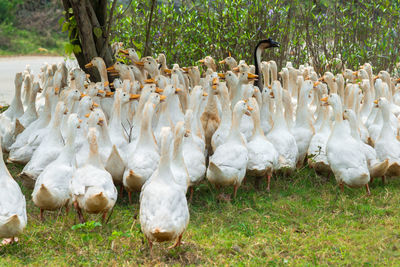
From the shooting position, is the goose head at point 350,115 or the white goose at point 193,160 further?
the goose head at point 350,115

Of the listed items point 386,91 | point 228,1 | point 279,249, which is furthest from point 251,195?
point 228,1

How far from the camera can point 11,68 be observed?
18.7m

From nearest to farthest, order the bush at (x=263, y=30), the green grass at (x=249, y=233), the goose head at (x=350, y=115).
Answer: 1. the green grass at (x=249, y=233)
2. the goose head at (x=350, y=115)
3. the bush at (x=263, y=30)

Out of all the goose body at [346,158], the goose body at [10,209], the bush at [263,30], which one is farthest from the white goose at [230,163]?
the bush at [263,30]

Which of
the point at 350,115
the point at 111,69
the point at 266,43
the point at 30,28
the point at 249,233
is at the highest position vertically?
the point at 266,43

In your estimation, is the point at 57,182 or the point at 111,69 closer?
the point at 57,182

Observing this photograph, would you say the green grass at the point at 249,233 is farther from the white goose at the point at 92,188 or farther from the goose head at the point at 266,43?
the goose head at the point at 266,43

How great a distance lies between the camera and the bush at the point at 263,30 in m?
10.0

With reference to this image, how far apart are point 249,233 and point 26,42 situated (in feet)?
67.9

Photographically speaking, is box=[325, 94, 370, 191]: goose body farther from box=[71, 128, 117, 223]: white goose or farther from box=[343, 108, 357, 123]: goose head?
box=[71, 128, 117, 223]: white goose

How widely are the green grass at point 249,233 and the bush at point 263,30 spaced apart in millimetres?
4245

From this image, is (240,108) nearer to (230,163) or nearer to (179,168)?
(230,163)

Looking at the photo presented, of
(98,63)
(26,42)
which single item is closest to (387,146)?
(98,63)

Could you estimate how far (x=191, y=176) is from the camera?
599cm
